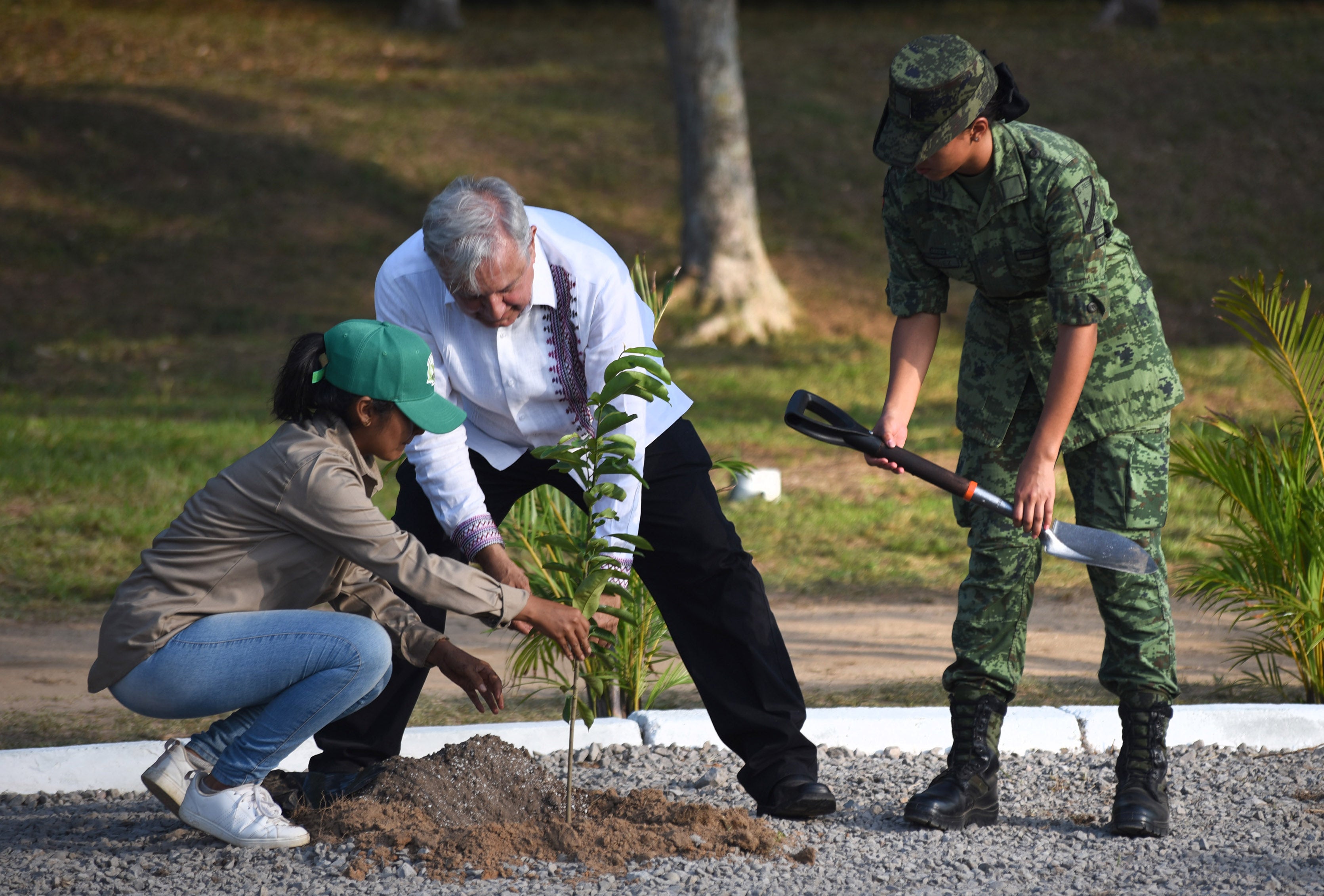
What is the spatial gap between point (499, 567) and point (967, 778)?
4.62 ft

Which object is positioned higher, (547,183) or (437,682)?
(547,183)

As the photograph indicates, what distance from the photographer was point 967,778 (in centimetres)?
345

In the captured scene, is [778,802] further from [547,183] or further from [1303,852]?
[547,183]

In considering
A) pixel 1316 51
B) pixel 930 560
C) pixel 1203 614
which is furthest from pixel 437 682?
pixel 1316 51

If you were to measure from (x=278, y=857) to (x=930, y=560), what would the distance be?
443cm

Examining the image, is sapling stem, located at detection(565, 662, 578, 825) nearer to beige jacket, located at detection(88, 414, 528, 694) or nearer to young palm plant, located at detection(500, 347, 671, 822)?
young palm plant, located at detection(500, 347, 671, 822)

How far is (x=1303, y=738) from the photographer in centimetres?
404

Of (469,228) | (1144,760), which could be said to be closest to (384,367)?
(469,228)

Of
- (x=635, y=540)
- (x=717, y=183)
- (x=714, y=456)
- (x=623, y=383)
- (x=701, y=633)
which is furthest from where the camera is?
(x=717, y=183)

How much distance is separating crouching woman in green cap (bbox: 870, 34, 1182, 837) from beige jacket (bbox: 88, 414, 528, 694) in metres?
1.20

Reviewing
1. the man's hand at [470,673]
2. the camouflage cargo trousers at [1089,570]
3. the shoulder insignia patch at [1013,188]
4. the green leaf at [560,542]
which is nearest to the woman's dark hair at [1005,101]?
the shoulder insignia patch at [1013,188]

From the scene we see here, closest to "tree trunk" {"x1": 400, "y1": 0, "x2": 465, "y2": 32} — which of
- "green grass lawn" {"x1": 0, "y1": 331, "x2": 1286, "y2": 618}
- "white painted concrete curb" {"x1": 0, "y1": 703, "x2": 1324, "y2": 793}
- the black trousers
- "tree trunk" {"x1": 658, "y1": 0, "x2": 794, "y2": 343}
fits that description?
"tree trunk" {"x1": 658, "y1": 0, "x2": 794, "y2": 343}

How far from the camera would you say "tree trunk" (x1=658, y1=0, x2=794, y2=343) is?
12.1 m

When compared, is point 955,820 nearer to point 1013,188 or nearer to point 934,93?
point 1013,188
